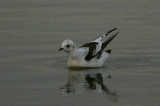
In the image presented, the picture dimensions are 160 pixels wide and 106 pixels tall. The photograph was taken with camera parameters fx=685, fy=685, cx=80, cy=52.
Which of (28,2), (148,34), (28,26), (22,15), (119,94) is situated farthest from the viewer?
(28,2)

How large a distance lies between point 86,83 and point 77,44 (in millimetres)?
3305

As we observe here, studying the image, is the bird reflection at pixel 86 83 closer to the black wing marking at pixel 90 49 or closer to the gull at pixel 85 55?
the gull at pixel 85 55

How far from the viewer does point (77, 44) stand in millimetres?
15922

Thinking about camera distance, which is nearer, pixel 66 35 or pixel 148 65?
pixel 148 65

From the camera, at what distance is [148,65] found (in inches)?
554

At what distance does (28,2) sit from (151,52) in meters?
7.14

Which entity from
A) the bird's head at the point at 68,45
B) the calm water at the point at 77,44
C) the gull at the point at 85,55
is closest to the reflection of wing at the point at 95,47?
the gull at the point at 85,55

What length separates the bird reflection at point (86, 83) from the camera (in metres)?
12.0

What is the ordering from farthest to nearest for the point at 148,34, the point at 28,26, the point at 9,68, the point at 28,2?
the point at 28,2
the point at 28,26
the point at 148,34
the point at 9,68

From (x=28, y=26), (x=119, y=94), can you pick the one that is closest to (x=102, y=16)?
(x=28, y=26)

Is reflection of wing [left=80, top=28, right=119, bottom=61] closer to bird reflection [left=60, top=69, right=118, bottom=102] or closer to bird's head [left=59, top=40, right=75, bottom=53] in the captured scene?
bird's head [left=59, top=40, right=75, bottom=53]

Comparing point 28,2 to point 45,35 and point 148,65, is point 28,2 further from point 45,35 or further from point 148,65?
point 148,65

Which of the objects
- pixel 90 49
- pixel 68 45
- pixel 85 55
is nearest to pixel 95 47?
pixel 90 49

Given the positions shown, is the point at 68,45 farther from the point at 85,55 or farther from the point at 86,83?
Result: the point at 86,83
